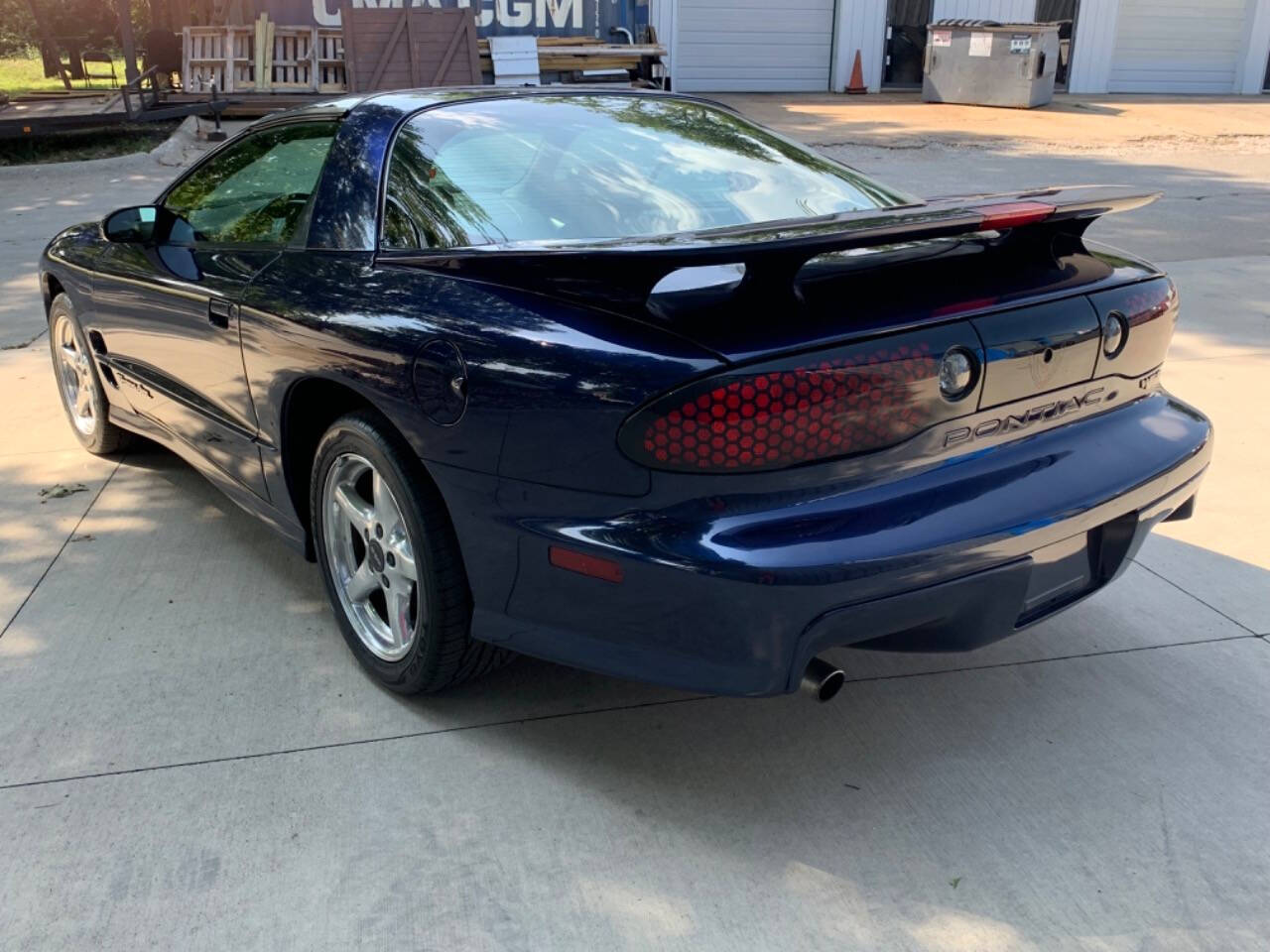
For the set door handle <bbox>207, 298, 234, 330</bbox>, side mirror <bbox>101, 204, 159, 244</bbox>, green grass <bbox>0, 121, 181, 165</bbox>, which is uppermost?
side mirror <bbox>101, 204, 159, 244</bbox>

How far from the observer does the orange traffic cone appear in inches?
910

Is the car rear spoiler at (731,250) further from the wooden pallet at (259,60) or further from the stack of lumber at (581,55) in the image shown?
the stack of lumber at (581,55)

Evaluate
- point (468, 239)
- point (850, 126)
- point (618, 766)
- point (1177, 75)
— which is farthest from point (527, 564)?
point (1177, 75)

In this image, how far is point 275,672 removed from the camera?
123 inches

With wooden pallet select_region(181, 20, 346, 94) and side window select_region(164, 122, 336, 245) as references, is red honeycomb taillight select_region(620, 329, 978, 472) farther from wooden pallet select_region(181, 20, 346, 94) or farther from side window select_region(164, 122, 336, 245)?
wooden pallet select_region(181, 20, 346, 94)

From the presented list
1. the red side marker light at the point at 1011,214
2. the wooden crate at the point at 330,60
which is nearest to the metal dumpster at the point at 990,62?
the wooden crate at the point at 330,60

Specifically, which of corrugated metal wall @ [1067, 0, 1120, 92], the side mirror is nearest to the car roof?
the side mirror

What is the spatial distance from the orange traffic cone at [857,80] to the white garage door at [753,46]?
0.54 m

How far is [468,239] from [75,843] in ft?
5.41

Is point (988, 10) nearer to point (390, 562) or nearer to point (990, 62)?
point (990, 62)

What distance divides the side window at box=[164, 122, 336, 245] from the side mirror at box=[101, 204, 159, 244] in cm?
13

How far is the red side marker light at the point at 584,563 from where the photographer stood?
2.26 meters

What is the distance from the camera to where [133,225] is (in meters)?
3.86

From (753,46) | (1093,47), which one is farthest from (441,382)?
(1093,47)
